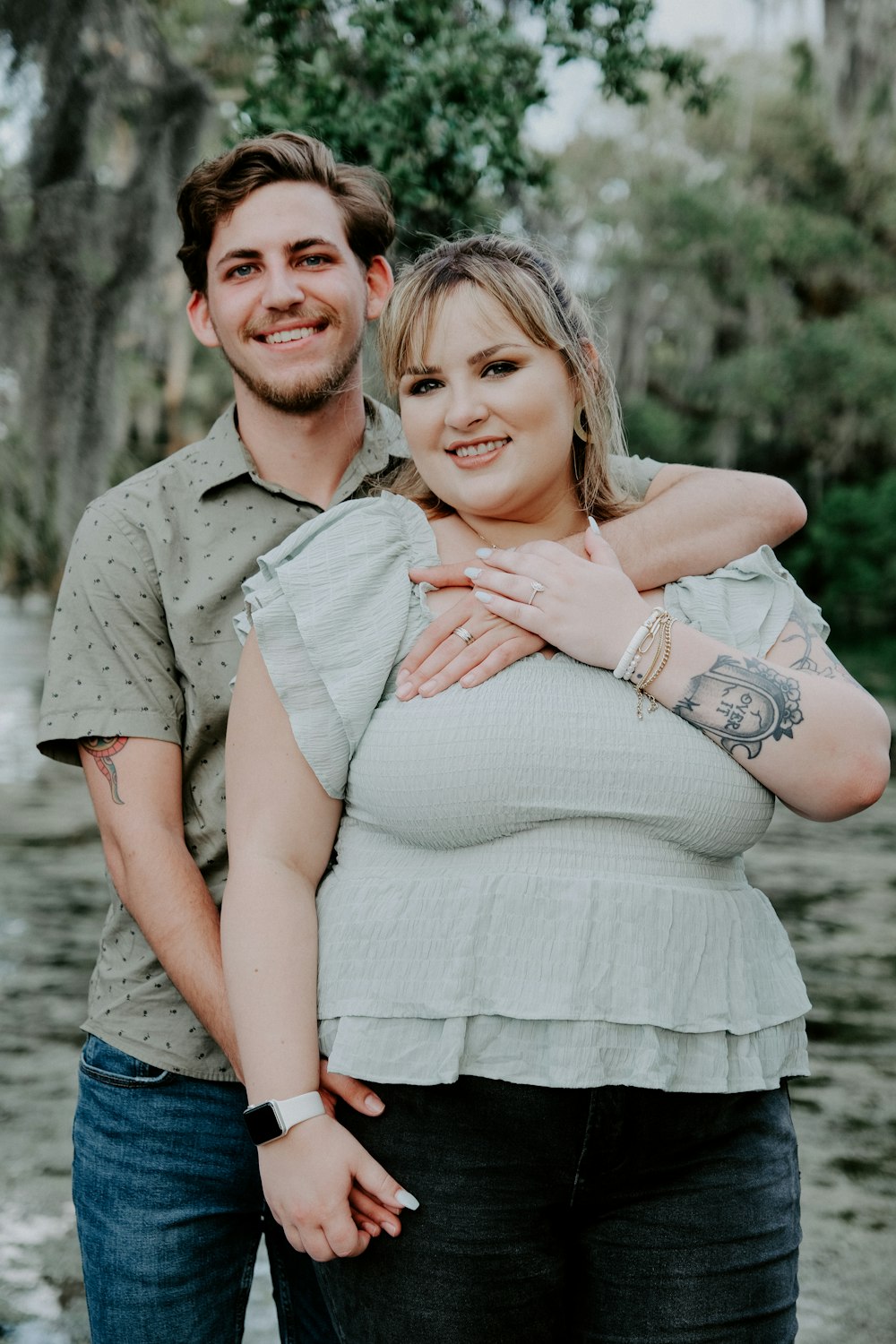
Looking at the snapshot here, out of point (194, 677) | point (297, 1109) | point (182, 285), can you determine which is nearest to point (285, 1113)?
point (297, 1109)

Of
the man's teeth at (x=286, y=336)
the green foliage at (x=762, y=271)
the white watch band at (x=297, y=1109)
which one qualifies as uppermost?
the green foliage at (x=762, y=271)

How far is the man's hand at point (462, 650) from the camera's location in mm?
1559

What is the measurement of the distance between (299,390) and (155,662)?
49 centimetres

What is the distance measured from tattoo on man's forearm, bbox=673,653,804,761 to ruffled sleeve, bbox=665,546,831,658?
115 mm

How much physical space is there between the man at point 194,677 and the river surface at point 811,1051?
1.22 metres

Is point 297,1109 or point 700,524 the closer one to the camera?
point 297,1109

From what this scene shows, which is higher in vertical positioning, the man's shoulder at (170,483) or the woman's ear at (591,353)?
the woman's ear at (591,353)

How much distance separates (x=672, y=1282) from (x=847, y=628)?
58.0 feet

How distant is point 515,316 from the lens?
5.57 ft

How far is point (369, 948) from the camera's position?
152cm

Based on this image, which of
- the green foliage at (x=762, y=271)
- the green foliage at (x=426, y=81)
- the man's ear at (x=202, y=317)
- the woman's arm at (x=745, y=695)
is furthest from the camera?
the green foliage at (x=762, y=271)

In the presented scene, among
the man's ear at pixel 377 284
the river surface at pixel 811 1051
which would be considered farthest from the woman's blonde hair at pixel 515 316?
the river surface at pixel 811 1051

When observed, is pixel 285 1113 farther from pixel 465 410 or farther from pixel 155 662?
pixel 465 410

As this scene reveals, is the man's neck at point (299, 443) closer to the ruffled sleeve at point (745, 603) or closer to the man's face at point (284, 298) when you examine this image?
the man's face at point (284, 298)
